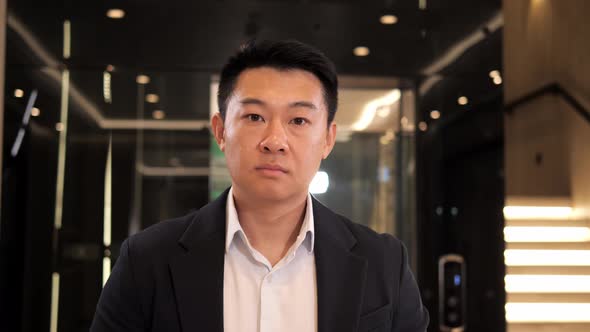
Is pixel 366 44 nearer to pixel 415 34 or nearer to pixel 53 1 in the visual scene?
pixel 415 34

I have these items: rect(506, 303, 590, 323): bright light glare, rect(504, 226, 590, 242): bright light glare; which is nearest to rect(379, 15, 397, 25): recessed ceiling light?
rect(506, 303, 590, 323): bright light glare

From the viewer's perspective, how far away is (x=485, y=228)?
14.4ft

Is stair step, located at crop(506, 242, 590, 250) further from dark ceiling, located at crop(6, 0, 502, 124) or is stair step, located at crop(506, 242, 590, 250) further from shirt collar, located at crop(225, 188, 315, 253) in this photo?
shirt collar, located at crop(225, 188, 315, 253)

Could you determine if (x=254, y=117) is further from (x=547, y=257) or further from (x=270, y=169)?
(x=547, y=257)

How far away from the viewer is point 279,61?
1.32 meters

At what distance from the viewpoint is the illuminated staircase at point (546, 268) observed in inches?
214

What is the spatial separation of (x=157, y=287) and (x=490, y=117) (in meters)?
3.55

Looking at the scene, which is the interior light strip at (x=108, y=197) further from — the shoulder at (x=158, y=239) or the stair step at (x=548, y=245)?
the stair step at (x=548, y=245)

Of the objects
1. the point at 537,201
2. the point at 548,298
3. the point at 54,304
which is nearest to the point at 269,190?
the point at 54,304

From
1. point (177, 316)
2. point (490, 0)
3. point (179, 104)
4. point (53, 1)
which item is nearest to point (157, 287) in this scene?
point (177, 316)

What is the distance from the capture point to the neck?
4.30ft

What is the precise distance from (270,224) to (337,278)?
17 centimetres

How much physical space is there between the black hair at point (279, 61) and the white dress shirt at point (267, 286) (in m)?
0.25

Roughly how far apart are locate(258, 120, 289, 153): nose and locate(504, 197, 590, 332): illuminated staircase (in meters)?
4.23
